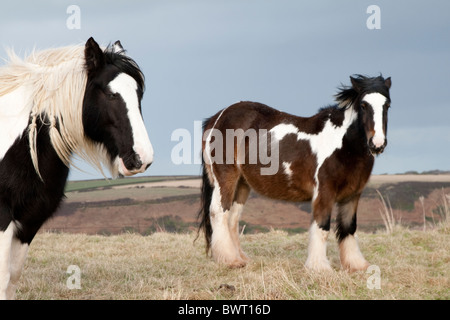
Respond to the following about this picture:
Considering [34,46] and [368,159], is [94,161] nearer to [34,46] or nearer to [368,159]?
[34,46]

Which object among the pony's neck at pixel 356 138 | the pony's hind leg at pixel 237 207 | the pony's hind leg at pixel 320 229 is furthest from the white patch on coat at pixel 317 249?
the pony's hind leg at pixel 237 207

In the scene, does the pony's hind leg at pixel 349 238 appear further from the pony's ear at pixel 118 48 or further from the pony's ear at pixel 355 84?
the pony's ear at pixel 118 48

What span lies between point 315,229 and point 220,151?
1.86m

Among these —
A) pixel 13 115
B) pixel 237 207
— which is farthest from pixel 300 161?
pixel 13 115

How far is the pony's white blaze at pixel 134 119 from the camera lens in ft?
12.7

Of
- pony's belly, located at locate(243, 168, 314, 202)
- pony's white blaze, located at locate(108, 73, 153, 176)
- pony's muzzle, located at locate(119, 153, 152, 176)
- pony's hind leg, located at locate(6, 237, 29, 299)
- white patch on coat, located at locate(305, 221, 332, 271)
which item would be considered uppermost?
pony's white blaze, located at locate(108, 73, 153, 176)

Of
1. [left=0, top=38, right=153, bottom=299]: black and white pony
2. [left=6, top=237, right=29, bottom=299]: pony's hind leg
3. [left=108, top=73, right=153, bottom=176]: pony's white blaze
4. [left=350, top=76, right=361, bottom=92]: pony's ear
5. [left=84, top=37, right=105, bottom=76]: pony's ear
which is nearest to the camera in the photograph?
[left=108, top=73, right=153, bottom=176]: pony's white blaze

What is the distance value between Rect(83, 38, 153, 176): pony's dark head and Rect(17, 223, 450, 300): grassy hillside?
1556mm

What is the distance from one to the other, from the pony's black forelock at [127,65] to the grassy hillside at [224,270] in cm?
198

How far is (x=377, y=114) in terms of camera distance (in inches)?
234

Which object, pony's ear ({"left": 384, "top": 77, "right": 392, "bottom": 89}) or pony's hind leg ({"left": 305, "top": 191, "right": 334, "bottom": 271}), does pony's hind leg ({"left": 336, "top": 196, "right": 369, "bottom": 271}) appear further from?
pony's ear ({"left": 384, "top": 77, "right": 392, "bottom": 89})

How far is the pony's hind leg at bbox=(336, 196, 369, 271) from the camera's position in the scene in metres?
6.79

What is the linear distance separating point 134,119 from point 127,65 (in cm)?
53

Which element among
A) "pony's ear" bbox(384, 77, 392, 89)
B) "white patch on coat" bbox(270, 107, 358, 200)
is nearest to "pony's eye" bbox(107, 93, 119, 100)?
"white patch on coat" bbox(270, 107, 358, 200)
